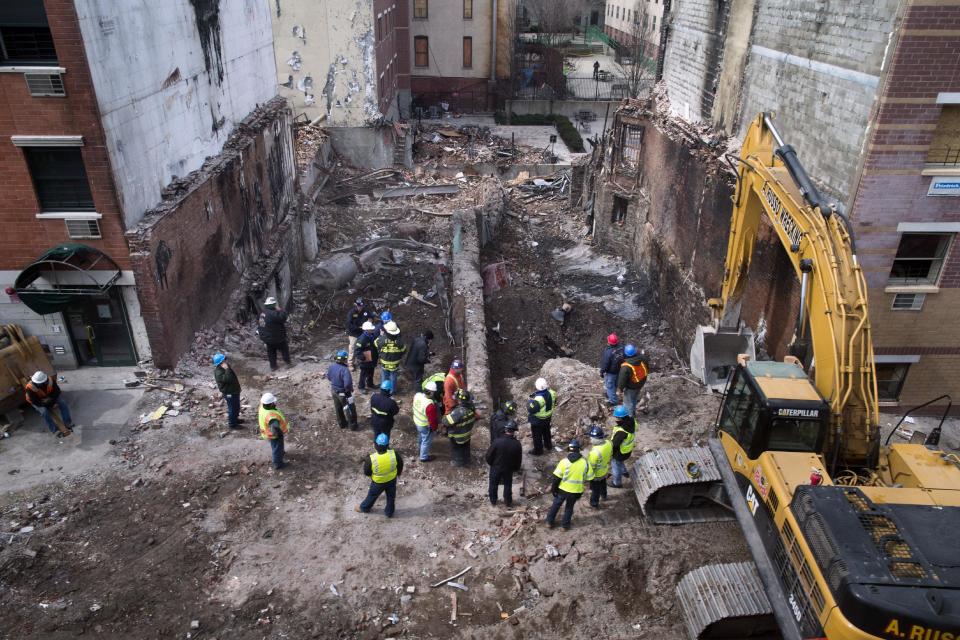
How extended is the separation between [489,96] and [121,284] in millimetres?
35113

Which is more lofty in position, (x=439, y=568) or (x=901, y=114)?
(x=901, y=114)

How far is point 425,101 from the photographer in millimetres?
43375

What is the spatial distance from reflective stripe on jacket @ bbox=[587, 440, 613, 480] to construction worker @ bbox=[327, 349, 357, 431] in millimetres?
4710

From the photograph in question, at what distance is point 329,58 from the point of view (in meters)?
30.2

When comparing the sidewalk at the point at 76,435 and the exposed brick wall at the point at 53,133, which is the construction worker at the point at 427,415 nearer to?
the sidewalk at the point at 76,435

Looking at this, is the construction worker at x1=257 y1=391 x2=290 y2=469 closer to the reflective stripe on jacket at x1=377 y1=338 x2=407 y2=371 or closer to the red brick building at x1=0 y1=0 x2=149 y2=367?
the reflective stripe on jacket at x1=377 y1=338 x2=407 y2=371

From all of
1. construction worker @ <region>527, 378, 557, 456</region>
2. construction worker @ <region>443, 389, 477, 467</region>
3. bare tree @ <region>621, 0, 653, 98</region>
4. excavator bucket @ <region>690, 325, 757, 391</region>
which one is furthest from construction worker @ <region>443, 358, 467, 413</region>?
bare tree @ <region>621, 0, 653, 98</region>

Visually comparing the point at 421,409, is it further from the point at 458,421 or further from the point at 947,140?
the point at 947,140

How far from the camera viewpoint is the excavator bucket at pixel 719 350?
12.9 metres

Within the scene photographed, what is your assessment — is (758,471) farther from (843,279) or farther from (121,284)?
(121,284)

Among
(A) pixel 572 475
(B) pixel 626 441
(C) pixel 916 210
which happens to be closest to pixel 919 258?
(C) pixel 916 210

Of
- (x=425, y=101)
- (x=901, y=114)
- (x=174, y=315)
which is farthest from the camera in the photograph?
(x=425, y=101)

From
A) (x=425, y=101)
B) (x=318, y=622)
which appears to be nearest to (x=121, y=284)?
(x=318, y=622)

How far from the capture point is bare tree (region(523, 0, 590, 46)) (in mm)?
60000
